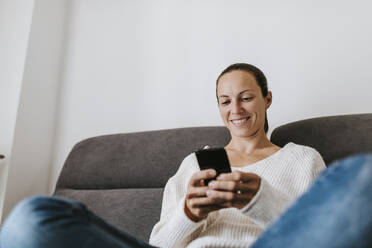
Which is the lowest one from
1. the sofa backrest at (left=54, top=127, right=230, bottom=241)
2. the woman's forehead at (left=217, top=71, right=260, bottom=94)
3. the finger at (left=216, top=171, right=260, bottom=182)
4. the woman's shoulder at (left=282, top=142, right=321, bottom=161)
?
the sofa backrest at (left=54, top=127, right=230, bottom=241)

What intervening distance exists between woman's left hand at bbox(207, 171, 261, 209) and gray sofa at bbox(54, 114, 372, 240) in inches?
21.5

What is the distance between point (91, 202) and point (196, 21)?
3.49ft

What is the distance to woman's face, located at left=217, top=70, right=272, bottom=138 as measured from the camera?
1.14m

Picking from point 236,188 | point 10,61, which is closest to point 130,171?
point 236,188

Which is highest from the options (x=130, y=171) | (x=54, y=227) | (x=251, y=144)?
(x=251, y=144)

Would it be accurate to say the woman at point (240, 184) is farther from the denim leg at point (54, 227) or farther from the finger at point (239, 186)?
the denim leg at point (54, 227)

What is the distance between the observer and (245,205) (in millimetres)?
695

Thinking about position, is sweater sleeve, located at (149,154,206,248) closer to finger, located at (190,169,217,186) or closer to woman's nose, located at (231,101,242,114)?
finger, located at (190,169,217,186)

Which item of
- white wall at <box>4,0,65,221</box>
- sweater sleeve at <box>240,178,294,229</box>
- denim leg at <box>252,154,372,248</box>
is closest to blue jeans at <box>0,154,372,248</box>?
denim leg at <box>252,154,372,248</box>

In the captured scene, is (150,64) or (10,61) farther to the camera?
(150,64)

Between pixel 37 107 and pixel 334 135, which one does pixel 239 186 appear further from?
pixel 37 107

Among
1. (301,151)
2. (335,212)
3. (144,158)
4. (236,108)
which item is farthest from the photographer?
(144,158)

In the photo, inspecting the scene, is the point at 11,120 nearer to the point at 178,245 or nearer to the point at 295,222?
the point at 178,245

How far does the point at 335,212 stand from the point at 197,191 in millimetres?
379
